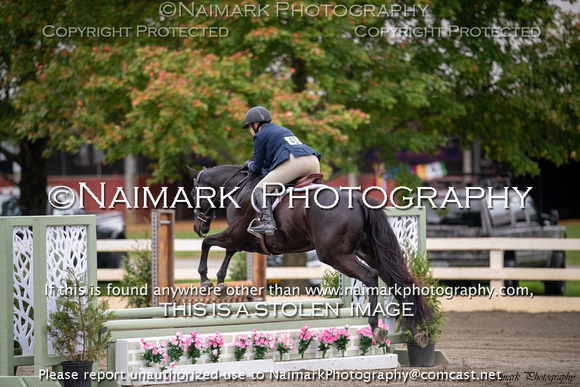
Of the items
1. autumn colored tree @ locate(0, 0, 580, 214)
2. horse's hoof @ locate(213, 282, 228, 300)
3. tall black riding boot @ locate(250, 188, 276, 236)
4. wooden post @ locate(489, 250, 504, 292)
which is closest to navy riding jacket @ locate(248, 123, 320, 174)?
tall black riding boot @ locate(250, 188, 276, 236)

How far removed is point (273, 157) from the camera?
668 centimetres

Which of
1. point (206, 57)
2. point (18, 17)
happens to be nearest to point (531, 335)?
point (206, 57)

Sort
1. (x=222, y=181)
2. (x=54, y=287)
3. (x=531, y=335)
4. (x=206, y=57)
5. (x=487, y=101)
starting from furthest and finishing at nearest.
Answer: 1. (x=487, y=101)
2. (x=206, y=57)
3. (x=531, y=335)
4. (x=222, y=181)
5. (x=54, y=287)

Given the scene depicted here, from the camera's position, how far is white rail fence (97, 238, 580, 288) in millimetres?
11781

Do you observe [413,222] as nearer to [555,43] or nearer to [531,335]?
[531,335]

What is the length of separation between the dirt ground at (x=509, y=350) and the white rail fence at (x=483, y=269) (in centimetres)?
65

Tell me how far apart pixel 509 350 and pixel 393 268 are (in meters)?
3.13

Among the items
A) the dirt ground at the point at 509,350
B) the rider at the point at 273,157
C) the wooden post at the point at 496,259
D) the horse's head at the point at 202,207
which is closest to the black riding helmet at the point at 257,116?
the rider at the point at 273,157

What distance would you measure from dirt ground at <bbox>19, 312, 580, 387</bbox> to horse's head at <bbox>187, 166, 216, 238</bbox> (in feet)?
4.96

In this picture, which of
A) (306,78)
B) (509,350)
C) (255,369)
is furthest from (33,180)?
(509,350)

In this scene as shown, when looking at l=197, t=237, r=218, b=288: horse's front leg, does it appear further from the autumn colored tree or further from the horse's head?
the autumn colored tree

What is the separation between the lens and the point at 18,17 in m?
12.5

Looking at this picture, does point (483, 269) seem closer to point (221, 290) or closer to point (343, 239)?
point (343, 239)

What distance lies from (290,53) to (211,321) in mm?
6244
